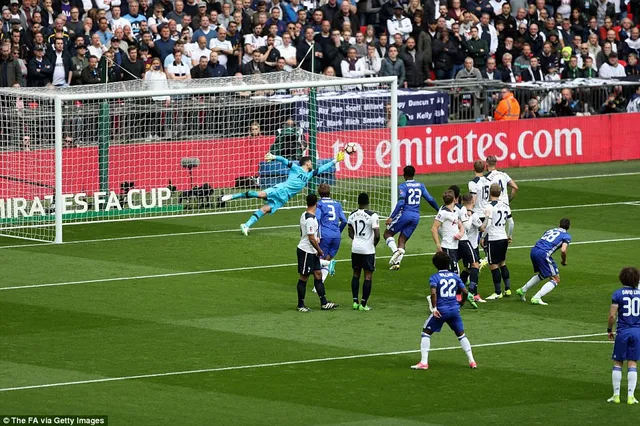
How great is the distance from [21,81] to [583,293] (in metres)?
15.7

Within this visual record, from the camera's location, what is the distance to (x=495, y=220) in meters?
23.2

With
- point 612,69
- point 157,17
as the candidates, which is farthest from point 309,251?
point 612,69

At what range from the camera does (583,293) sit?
23.6 m

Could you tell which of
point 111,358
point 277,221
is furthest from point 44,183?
point 111,358

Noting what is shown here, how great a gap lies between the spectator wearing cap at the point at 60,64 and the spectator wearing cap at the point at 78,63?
0.22m

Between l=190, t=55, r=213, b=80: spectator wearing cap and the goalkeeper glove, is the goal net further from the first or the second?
the goalkeeper glove

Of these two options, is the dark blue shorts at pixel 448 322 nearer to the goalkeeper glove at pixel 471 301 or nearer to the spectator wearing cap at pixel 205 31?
the goalkeeper glove at pixel 471 301

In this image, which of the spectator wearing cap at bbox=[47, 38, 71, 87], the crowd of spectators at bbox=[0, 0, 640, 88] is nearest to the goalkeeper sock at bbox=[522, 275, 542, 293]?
the crowd of spectators at bbox=[0, 0, 640, 88]

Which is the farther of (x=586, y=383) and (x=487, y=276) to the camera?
(x=487, y=276)

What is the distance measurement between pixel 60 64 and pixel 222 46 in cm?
436

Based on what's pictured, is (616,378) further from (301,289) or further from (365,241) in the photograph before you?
(301,289)

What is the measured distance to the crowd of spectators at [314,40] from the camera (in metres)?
34.2

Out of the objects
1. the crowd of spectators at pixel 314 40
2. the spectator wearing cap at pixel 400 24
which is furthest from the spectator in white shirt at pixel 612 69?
the spectator wearing cap at pixel 400 24

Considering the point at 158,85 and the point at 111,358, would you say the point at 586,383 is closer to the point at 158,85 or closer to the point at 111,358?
the point at 111,358
